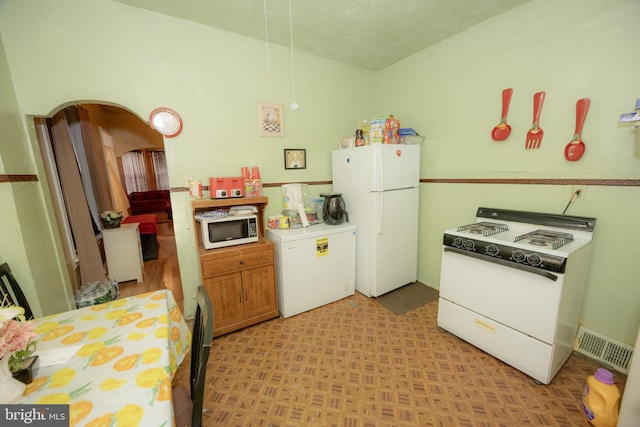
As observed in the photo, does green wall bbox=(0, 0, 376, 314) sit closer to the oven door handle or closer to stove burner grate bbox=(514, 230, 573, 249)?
the oven door handle

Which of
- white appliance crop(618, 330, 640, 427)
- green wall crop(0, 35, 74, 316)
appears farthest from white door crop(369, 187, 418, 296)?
green wall crop(0, 35, 74, 316)

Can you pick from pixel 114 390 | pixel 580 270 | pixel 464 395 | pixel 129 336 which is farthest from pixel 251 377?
pixel 580 270

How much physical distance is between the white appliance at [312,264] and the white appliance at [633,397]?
1.98 m

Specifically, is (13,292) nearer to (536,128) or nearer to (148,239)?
(148,239)

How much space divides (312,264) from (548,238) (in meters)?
1.91

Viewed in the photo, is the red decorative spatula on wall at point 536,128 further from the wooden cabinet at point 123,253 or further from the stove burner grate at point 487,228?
the wooden cabinet at point 123,253

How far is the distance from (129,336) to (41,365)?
0.26 meters

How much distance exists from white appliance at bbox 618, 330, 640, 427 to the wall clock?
335cm

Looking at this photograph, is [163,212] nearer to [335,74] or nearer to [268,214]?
[268,214]

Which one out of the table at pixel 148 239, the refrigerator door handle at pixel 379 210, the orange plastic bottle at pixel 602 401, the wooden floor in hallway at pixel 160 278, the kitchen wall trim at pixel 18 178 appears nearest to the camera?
the orange plastic bottle at pixel 602 401

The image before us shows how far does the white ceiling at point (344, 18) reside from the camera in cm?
200

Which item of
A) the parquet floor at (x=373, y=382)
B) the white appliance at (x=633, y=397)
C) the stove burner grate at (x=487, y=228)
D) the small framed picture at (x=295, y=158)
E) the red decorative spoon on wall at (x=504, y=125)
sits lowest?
the parquet floor at (x=373, y=382)

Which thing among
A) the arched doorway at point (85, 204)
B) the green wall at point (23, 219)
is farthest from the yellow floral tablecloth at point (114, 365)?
the arched doorway at point (85, 204)

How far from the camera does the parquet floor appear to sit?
149cm
